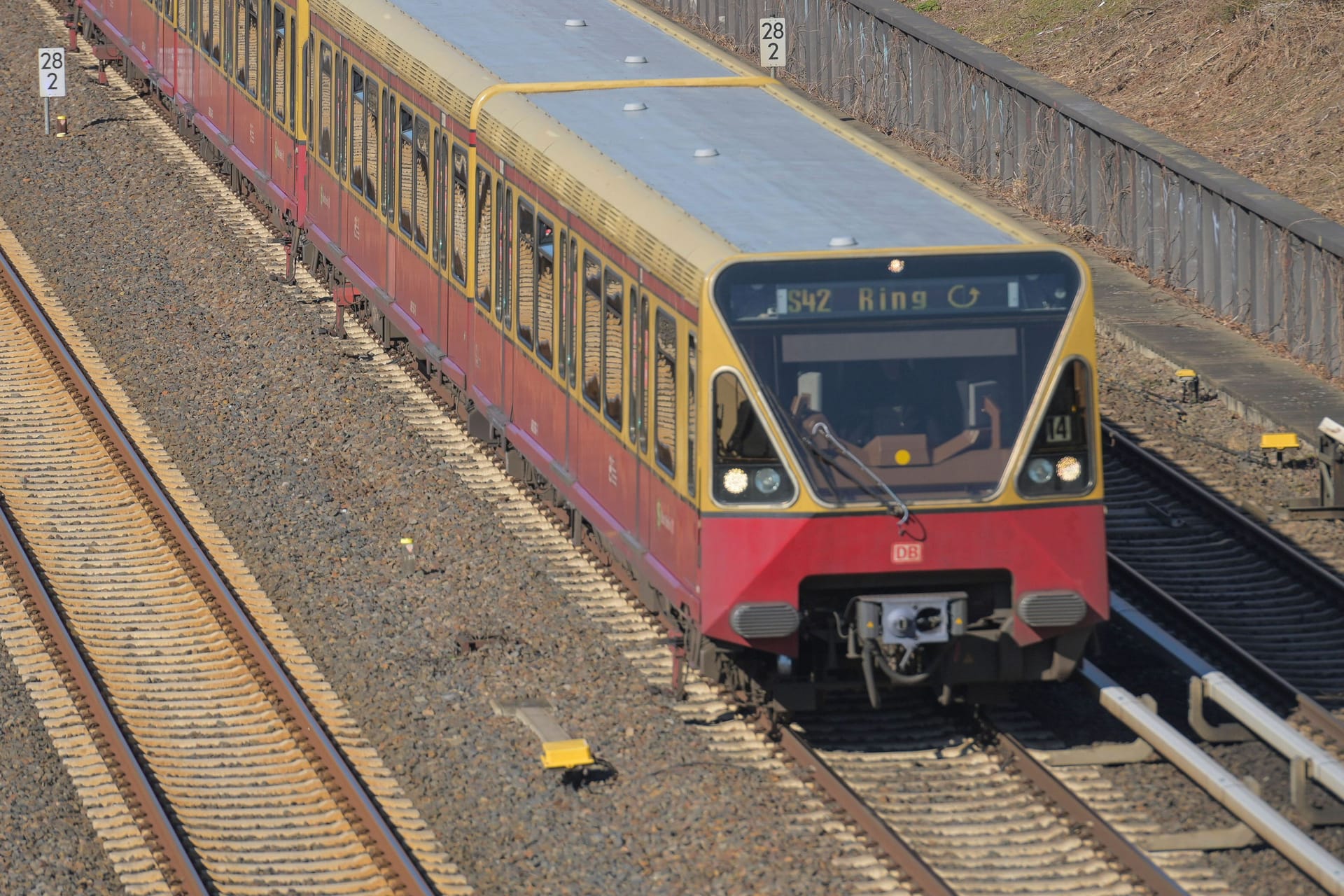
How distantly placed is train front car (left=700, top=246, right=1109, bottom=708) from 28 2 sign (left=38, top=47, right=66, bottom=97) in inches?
661

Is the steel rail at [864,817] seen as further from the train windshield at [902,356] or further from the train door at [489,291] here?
the train door at [489,291]

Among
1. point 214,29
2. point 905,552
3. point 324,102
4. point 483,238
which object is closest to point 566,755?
point 905,552

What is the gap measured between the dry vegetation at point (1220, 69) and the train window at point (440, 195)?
10.0 metres

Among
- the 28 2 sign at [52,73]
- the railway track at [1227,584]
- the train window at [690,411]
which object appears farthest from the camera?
the 28 2 sign at [52,73]

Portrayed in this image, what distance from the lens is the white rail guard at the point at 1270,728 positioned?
1202 cm

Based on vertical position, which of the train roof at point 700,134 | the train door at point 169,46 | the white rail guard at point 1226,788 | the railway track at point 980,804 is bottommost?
the railway track at point 980,804

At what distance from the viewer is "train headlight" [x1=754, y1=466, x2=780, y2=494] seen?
12047 mm

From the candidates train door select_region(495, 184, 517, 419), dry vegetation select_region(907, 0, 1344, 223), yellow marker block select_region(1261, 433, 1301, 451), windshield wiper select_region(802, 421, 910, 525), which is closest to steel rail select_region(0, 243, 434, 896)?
train door select_region(495, 184, 517, 419)

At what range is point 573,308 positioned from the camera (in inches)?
581

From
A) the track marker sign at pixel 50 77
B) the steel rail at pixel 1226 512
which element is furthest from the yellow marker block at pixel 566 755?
the track marker sign at pixel 50 77

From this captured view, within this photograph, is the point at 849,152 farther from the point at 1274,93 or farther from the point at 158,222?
the point at 1274,93

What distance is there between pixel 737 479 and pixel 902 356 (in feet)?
3.47

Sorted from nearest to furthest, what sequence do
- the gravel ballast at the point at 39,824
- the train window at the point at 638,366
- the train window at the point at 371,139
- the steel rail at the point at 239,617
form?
the gravel ballast at the point at 39,824 → the steel rail at the point at 239,617 → the train window at the point at 638,366 → the train window at the point at 371,139

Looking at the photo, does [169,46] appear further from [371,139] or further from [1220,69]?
[1220,69]
